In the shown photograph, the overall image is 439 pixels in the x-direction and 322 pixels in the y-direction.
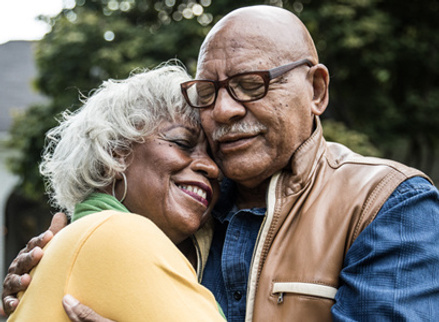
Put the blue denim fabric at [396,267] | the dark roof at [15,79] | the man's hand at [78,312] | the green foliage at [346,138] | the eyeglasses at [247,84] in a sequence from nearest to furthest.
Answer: the man's hand at [78,312], the blue denim fabric at [396,267], the eyeglasses at [247,84], the green foliage at [346,138], the dark roof at [15,79]

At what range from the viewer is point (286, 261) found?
1952 mm

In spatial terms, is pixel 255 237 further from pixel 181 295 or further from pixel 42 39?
pixel 42 39

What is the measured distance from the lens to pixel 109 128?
220cm

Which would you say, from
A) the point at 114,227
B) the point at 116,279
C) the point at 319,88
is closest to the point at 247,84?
the point at 319,88

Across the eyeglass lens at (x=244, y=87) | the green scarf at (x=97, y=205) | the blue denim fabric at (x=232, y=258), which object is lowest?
the blue denim fabric at (x=232, y=258)

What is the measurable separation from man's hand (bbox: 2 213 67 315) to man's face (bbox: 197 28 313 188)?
0.83 meters

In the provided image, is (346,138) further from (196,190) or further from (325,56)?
(196,190)

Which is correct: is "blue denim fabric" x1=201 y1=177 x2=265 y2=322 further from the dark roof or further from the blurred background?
the dark roof

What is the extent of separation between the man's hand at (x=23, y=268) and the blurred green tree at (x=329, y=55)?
5.95 m

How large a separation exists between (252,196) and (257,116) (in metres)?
0.42

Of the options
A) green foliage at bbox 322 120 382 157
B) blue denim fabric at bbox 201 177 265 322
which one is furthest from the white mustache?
green foliage at bbox 322 120 382 157

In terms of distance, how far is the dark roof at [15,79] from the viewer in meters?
14.9

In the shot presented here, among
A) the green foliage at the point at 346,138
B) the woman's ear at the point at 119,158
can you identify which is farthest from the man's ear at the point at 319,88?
the green foliage at the point at 346,138

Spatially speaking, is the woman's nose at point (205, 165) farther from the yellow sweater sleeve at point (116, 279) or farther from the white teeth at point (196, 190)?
the yellow sweater sleeve at point (116, 279)
